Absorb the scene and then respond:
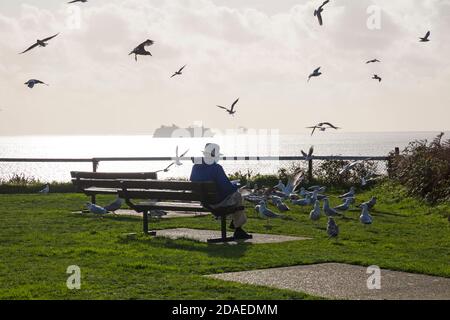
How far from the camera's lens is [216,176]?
12.9 metres

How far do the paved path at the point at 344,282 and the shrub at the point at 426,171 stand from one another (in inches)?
352

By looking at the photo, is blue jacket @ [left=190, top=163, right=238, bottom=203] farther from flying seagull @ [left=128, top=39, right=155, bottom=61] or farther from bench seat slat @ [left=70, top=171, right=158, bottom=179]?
bench seat slat @ [left=70, top=171, right=158, bottom=179]

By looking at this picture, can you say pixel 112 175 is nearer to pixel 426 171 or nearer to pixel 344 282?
→ pixel 426 171

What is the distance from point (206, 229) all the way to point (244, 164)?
696 inches

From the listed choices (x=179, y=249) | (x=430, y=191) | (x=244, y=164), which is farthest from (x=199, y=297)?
(x=244, y=164)

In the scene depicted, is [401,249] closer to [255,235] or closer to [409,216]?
[255,235]

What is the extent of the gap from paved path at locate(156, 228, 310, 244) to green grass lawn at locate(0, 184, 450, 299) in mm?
412

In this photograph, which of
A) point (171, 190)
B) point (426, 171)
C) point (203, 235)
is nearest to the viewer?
point (171, 190)

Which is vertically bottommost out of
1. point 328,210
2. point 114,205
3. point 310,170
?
point 328,210

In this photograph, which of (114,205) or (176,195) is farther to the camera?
(114,205)

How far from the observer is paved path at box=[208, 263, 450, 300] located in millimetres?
8250

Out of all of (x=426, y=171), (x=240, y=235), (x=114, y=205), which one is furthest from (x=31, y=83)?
(x=426, y=171)

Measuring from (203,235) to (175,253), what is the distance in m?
2.35
